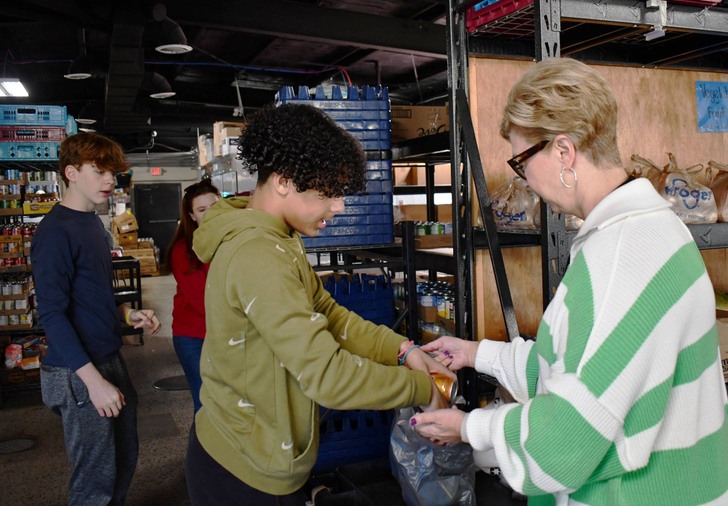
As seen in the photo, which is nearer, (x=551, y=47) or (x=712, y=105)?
(x=551, y=47)

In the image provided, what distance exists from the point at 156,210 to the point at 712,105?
20490 mm

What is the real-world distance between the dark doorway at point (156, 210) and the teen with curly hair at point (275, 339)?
2080 cm

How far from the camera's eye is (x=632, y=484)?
1147 millimetres

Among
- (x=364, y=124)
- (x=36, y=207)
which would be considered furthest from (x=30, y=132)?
(x=364, y=124)

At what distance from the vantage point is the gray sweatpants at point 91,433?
262 cm

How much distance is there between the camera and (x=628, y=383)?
1.06m

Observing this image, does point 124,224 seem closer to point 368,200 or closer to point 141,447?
point 141,447

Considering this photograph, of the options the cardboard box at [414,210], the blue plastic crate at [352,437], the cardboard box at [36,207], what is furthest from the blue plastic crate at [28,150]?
the blue plastic crate at [352,437]

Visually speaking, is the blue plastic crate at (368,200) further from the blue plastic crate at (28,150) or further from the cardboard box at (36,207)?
the cardboard box at (36,207)

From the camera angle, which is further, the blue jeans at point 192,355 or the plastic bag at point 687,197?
the blue jeans at point 192,355

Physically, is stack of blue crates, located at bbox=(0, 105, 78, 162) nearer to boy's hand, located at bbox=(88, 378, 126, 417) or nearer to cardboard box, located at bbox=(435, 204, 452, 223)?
cardboard box, located at bbox=(435, 204, 452, 223)

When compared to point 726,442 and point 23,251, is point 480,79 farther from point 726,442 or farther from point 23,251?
point 23,251

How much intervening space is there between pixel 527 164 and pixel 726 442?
0.67 m

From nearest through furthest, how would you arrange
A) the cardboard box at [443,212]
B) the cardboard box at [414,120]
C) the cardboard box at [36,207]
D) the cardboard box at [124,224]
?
the cardboard box at [414,120]
the cardboard box at [443,212]
the cardboard box at [36,207]
the cardboard box at [124,224]
